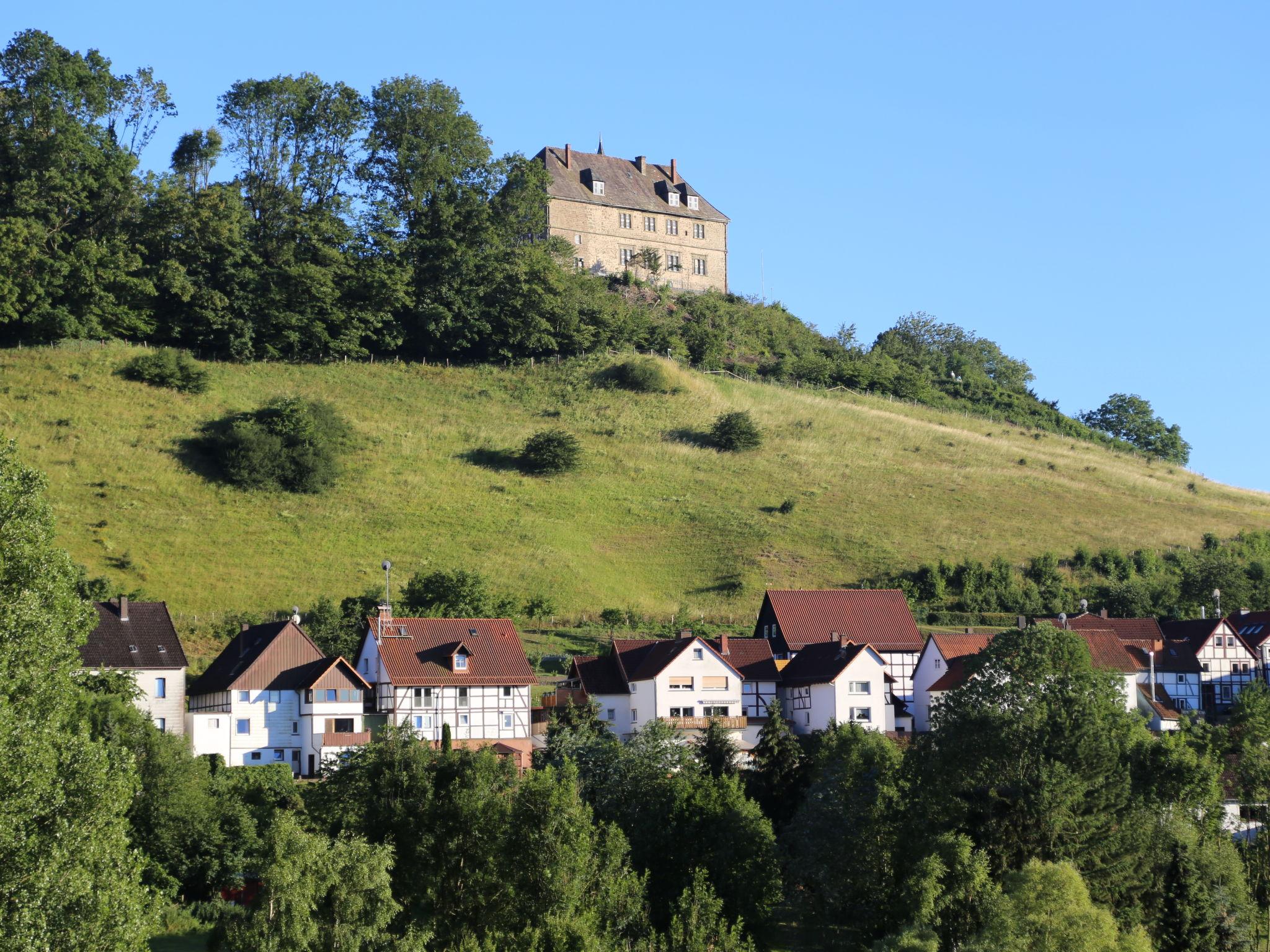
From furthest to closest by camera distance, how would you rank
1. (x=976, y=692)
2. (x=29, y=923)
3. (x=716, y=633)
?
(x=716, y=633) → (x=976, y=692) → (x=29, y=923)

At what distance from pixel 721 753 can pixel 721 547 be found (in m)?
34.1

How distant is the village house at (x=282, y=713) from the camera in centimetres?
5069

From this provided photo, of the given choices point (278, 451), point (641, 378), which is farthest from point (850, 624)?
point (641, 378)

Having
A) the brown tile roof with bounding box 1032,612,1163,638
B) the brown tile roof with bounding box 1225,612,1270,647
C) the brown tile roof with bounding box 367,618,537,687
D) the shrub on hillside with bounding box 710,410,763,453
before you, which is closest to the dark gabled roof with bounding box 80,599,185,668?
the brown tile roof with bounding box 367,618,537,687

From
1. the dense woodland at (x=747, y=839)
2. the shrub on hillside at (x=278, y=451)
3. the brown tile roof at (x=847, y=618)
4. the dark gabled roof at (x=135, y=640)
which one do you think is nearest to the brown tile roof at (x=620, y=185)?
the shrub on hillside at (x=278, y=451)

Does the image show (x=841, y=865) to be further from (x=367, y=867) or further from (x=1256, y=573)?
(x=1256, y=573)

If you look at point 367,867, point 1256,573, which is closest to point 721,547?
point 1256,573

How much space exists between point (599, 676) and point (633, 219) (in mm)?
74182

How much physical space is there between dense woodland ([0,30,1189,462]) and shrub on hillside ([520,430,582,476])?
1639cm

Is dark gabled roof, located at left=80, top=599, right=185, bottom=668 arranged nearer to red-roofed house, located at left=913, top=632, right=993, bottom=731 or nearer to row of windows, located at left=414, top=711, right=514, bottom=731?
row of windows, located at left=414, top=711, right=514, bottom=731

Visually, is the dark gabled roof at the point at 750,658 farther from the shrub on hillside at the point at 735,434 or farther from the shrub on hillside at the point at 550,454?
the shrub on hillside at the point at 735,434

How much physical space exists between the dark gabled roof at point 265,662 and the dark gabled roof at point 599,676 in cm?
978

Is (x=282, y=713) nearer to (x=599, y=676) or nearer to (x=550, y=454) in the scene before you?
(x=599, y=676)

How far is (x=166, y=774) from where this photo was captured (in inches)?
1644
